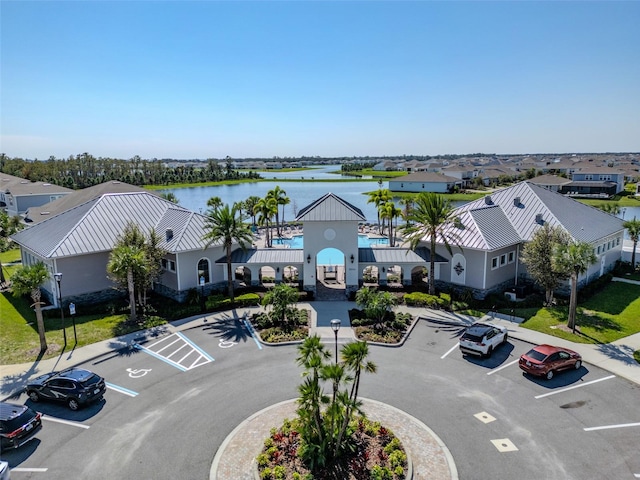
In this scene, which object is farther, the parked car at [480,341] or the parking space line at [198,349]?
the parking space line at [198,349]

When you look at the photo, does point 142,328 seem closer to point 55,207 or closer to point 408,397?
point 408,397

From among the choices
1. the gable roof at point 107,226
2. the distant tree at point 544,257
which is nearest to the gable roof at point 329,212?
the gable roof at point 107,226

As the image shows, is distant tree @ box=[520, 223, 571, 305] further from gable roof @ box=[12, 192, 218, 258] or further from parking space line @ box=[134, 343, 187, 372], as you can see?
gable roof @ box=[12, 192, 218, 258]

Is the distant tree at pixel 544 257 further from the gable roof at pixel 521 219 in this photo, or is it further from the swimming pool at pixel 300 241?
the swimming pool at pixel 300 241

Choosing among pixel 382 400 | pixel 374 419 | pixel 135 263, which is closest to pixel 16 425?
pixel 135 263

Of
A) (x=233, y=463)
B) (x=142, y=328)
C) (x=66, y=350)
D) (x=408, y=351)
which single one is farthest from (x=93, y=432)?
(x=408, y=351)

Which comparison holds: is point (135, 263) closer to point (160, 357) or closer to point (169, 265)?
point (169, 265)
